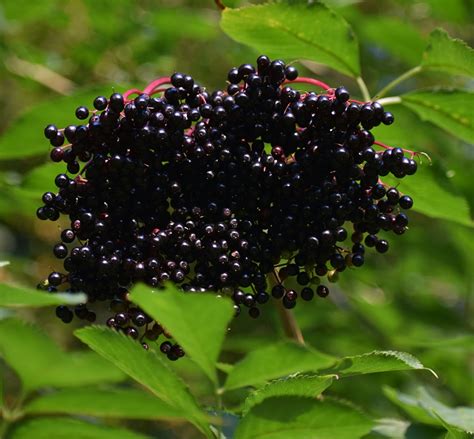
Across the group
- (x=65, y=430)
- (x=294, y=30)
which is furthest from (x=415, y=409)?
(x=294, y=30)

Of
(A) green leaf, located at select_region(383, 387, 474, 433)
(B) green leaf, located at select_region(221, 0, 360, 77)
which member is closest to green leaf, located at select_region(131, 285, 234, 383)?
(A) green leaf, located at select_region(383, 387, 474, 433)


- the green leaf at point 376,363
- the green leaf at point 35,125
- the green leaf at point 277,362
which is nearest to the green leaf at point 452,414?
the green leaf at point 376,363

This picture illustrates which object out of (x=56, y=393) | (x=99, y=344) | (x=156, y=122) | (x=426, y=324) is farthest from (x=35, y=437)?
(x=426, y=324)

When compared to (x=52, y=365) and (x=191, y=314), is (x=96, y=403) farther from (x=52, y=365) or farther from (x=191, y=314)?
(x=191, y=314)

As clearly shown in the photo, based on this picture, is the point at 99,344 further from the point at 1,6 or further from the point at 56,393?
the point at 1,6

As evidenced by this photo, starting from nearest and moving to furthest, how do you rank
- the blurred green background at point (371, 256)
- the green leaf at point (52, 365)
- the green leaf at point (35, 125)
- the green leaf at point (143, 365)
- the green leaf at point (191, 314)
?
the green leaf at point (191, 314), the green leaf at point (143, 365), the green leaf at point (52, 365), the green leaf at point (35, 125), the blurred green background at point (371, 256)

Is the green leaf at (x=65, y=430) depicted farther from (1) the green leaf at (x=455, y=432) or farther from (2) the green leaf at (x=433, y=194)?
(2) the green leaf at (x=433, y=194)

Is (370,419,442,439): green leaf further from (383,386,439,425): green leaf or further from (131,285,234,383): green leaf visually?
(131,285,234,383): green leaf

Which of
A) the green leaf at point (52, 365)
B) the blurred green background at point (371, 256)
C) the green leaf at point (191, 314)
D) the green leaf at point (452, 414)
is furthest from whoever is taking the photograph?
the blurred green background at point (371, 256)
